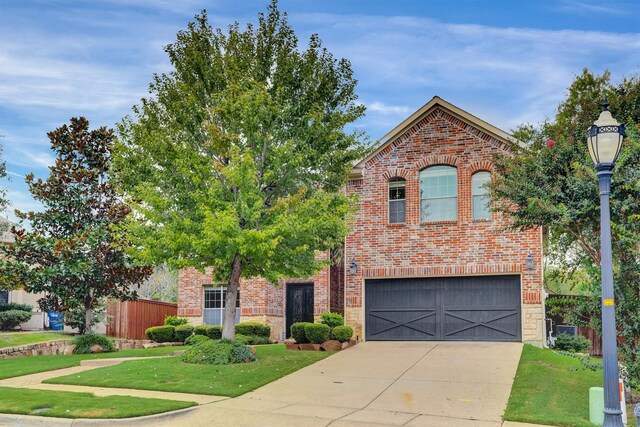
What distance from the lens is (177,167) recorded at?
1597cm

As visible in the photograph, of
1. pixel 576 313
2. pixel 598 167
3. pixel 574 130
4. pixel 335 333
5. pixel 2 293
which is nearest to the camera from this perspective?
pixel 598 167

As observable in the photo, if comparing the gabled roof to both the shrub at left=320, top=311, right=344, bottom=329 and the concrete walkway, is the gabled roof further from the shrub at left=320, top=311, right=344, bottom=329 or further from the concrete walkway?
the concrete walkway

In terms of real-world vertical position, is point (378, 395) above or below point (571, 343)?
below

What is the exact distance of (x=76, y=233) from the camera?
21203 mm

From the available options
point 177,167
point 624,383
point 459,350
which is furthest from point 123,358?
point 624,383

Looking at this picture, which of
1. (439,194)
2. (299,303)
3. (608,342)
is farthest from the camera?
(299,303)

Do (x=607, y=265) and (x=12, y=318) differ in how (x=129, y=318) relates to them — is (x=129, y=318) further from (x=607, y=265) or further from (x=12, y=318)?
(x=607, y=265)

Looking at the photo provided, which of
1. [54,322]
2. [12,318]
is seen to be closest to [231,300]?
[12,318]

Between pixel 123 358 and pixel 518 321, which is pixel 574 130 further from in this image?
pixel 123 358

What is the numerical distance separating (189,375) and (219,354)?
169cm

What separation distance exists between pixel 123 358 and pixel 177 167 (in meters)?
6.22

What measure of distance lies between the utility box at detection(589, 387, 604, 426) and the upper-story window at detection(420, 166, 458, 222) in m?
11.1

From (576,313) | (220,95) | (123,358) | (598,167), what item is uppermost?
(220,95)

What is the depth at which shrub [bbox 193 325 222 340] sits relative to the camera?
23.3 meters
